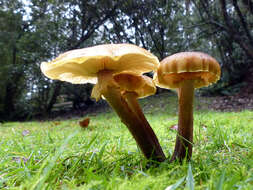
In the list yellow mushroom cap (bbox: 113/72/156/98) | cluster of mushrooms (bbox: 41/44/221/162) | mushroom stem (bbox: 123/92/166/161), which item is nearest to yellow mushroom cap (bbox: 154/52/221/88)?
cluster of mushrooms (bbox: 41/44/221/162)

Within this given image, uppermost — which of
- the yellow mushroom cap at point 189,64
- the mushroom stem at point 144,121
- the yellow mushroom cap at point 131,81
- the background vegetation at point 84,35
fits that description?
the background vegetation at point 84,35

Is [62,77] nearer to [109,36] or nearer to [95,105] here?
[109,36]

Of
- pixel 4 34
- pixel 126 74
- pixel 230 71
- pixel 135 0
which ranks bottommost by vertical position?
pixel 126 74

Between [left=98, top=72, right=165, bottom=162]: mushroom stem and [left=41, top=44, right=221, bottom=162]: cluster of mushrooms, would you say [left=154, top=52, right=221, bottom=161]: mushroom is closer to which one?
[left=41, top=44, right=221, bottom=162]: cluster of mushrooms

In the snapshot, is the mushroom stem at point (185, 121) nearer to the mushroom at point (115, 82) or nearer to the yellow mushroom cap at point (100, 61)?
the mushroom at point (115, 82)

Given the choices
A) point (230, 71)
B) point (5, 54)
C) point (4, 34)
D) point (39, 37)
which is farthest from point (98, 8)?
point (230, 71)

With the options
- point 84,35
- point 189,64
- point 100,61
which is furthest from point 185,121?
point 84,35

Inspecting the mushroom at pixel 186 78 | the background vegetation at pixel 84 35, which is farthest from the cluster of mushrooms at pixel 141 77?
the background vegetation at pixel 84 35
